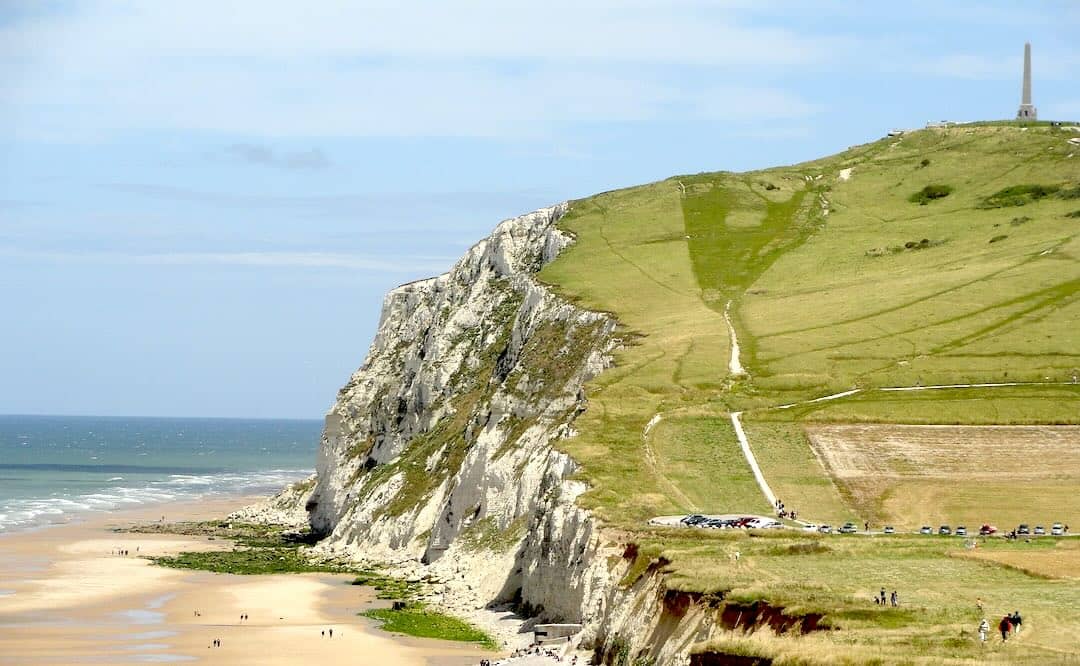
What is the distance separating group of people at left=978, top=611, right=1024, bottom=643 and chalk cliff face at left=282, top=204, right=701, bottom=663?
37.3 ft

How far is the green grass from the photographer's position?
7662cm

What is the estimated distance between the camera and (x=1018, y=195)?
158000mm

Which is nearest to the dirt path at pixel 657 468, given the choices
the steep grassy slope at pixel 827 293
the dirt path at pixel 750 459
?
the steep grassy slope at pixel 827 293

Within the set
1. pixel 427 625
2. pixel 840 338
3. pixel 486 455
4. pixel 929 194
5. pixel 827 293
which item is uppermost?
pixel 929 194

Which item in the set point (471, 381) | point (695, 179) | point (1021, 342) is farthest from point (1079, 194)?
point (471, 381)

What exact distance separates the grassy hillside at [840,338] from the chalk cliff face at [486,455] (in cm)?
263

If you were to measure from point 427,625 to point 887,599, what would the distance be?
1470 inches

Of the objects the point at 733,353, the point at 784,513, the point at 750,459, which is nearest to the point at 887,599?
the point at 784,513

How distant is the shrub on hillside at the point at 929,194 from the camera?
164500mm

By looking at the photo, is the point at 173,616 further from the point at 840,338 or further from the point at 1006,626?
the point at 1006,626

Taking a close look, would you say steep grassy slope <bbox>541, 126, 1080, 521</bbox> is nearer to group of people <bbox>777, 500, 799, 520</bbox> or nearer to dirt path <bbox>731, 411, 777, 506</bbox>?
dirt path <bbox>731, 411, 777, 506</bbox>

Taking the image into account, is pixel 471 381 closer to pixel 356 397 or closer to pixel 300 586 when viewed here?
pixel 356 397

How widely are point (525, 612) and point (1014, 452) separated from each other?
29112 millimetres

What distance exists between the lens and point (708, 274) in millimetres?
138125
